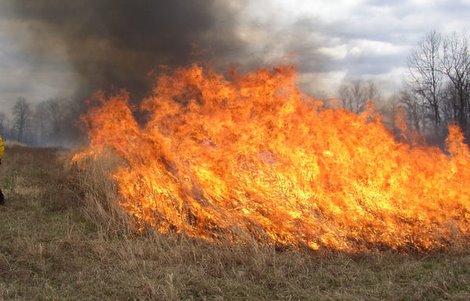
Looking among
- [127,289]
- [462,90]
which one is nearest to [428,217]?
[127,289]

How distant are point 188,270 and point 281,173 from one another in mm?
2715

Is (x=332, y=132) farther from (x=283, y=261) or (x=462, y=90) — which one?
(x=462, y=90)

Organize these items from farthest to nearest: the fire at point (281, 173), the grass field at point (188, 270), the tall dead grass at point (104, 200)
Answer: the tall dead grass at point (104, 200), the fire at point (281, 173), the grass field at point (188, 270)

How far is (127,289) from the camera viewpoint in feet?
16.9

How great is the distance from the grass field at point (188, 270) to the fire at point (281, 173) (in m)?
0.45

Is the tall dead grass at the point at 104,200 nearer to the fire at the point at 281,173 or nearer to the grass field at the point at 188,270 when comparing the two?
the grass field at the point at 188,270

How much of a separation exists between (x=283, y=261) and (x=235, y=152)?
249cm

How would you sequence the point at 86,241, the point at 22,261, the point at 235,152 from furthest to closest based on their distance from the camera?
the point at 235,152, the point at 86,241, the point at 22,261

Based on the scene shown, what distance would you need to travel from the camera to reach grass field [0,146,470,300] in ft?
16.6

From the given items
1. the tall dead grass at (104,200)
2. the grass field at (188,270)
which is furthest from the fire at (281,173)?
the grass field at (188,270)

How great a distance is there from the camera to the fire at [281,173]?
7047mm

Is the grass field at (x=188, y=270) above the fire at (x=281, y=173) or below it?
below

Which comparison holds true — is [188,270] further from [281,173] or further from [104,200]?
[104,200]

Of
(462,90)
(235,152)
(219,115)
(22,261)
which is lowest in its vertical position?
(22,261)
